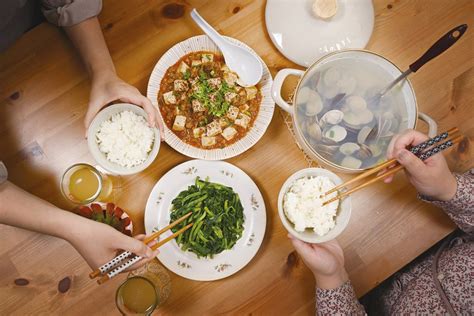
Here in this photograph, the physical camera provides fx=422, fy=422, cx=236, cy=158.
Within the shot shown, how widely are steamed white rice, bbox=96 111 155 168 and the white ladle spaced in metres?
0.45

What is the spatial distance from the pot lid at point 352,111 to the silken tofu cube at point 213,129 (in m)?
0.36

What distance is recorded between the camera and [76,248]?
1626mm

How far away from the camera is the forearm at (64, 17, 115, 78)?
1.67m

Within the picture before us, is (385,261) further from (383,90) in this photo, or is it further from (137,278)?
(137,278)

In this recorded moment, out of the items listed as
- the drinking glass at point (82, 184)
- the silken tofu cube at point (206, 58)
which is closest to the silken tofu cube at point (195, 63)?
the silken tofu cube at point (206, 58)

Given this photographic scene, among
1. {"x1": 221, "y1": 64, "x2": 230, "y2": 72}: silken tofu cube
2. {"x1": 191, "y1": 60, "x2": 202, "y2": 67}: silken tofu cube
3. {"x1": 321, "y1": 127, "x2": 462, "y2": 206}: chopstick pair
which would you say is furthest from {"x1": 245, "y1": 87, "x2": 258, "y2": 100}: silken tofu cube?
{"x1": 321, "y1": 127, "x2": 462, "y2": 206}: chopstick pair

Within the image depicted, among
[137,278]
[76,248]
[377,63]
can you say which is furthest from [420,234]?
[76,248]

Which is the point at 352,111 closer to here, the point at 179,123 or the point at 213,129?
the point at 213,129

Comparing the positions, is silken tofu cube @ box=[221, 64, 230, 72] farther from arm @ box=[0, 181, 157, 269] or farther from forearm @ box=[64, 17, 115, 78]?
arm @ box=[0, 181, 157, 269]

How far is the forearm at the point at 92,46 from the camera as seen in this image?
65.9 inches

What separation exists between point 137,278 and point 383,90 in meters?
1.21

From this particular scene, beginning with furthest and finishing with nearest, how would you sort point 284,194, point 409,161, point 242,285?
point 242,285
point 284,194
point 409,161

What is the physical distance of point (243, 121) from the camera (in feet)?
5.87

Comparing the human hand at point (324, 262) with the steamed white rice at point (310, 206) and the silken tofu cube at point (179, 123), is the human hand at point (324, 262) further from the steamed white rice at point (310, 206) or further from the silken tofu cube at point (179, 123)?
the silken tofu cube at point (179, 123)
